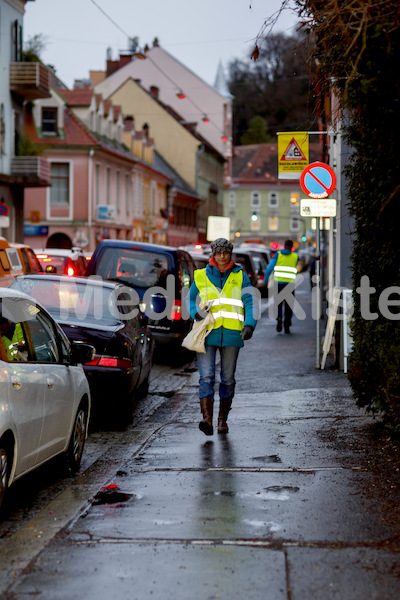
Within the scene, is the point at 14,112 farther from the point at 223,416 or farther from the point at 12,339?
the point at 12,339

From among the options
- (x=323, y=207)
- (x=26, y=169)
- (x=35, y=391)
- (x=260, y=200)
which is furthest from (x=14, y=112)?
(x=260, y=200)

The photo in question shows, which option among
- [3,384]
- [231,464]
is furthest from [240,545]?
[231,464]

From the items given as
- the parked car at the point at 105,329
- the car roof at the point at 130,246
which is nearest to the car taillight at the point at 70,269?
the car roof at the point at 130,246

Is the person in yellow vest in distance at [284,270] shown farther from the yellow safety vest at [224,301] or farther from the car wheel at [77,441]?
the car wheel at [77,441]

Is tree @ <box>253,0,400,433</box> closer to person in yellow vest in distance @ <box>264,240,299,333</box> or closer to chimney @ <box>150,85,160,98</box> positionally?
person in yellow vest in distance @ <box>264,240,299,333</box>

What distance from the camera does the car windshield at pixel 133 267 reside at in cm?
1662

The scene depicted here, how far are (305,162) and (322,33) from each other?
972 centimetres

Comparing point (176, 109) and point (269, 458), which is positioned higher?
point (176, 109)

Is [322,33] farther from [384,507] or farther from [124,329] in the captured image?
[124,329]

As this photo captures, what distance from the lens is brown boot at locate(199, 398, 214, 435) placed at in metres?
9.40

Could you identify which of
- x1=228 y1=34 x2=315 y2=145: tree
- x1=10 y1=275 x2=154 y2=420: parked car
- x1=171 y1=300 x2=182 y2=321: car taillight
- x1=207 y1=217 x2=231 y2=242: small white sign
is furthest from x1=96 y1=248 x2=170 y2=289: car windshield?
x1=228 y1=34 x2=315 y2=145: tree

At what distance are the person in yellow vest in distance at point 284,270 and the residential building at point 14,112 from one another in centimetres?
2048

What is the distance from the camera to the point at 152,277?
16.7 meters

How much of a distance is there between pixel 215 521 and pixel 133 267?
35.1 ft
